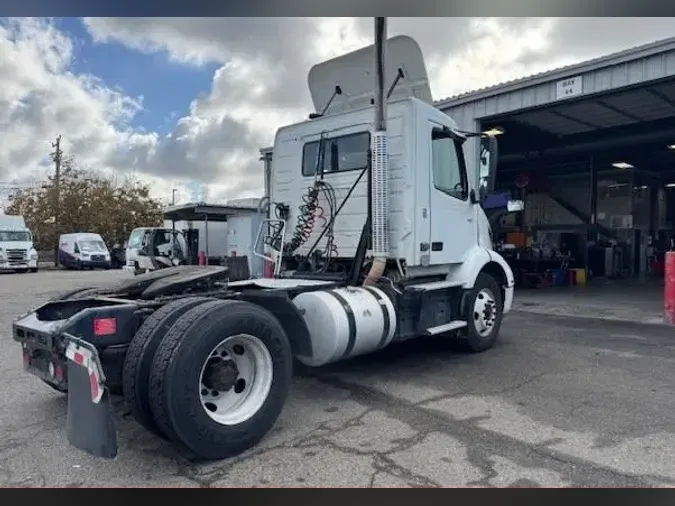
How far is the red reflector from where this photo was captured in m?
3.79

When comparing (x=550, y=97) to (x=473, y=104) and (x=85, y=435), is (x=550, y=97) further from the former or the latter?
(x=85, y=435)

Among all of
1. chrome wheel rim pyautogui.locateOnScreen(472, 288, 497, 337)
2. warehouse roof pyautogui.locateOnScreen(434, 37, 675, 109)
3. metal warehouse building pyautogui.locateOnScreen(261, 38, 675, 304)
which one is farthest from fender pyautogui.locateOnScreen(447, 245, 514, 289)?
warehouse roof pyautogui.locateOnScreen(434, 37, 675, 109)

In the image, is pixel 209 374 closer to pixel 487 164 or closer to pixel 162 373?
pixel 162 373

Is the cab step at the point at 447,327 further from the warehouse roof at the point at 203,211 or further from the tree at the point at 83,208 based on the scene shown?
the tree at the point at 83,208

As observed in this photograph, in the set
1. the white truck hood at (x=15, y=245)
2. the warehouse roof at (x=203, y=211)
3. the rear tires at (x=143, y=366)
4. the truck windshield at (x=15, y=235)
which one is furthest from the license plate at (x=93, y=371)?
the truck windshield at (x=15, y=235)

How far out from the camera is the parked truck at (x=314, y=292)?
3.61 m

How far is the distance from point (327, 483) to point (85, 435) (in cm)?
156

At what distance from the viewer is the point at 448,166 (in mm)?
6668

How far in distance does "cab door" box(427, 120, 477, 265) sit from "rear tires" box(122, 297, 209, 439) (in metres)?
3.44

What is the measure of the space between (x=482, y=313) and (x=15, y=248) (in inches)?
1041

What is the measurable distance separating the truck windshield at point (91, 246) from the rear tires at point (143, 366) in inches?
1168

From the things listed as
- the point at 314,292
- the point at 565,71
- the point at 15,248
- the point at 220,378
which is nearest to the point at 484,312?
the point at 314,292

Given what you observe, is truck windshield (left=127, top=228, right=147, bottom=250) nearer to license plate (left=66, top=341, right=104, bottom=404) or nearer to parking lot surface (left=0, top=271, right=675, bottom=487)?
parking lot surface (left=0, top=271, right=675, bottom=487)

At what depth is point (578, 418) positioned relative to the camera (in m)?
4.64
